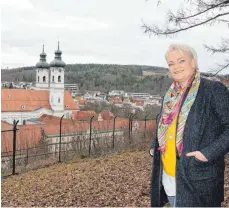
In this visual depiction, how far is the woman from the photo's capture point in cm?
208

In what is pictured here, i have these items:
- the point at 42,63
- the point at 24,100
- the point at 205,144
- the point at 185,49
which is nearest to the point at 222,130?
the point at 205,144

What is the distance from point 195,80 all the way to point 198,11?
4.38 metres

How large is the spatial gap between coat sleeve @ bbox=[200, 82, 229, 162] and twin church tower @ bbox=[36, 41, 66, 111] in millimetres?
63894

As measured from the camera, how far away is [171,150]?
7.27 feet

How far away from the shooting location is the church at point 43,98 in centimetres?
6134

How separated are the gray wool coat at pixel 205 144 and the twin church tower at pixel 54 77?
209 ft

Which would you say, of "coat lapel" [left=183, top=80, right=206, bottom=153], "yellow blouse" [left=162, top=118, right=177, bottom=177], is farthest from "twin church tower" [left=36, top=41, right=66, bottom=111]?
"coat lapel" [left=183, top=80, right=206, bottom=153]

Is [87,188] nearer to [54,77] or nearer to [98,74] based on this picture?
[54,77]

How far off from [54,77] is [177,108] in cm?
6679

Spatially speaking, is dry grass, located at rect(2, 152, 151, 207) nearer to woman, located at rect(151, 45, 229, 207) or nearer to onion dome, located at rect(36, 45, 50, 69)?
woman, located at rect(151, 45, 229, 207)

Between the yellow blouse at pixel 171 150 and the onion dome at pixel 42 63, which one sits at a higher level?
the onion dome at pixel 42 63

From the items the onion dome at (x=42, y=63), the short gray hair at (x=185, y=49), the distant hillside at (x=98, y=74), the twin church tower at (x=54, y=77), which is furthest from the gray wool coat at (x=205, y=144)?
the distant hillside at (x=98, y=74)

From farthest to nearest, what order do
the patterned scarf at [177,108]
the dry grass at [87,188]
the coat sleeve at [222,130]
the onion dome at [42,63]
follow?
the onion dome at [42,63] < the dry grass at [87,188] < the patterned scarf at [177,108] < the coat sleeve at [222,130]

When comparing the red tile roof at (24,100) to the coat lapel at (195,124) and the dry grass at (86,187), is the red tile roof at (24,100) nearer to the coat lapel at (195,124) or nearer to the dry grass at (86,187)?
the dry grass at (86,187)
